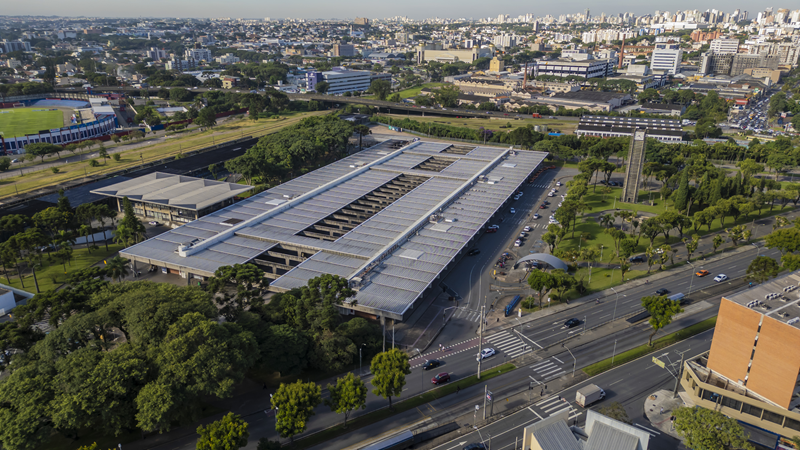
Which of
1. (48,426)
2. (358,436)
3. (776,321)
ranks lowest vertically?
(358,436)

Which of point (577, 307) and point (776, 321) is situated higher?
point (776, 321)

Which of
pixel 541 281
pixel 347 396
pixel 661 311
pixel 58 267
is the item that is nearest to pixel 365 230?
pixel 541 281

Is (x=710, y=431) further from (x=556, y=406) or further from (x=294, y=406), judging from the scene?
(x=294, y=406)

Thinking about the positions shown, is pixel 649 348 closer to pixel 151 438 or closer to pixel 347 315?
pixel 347 315

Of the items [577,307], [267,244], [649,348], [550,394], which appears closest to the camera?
[550,394]

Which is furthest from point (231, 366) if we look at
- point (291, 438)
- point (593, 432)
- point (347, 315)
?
point (593, 432)

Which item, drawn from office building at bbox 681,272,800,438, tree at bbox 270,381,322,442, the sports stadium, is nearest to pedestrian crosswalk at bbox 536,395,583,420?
office building at bbox 681,272,800,438

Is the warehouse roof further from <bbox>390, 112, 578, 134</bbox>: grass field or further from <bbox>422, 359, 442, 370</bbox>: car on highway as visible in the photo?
<bbox>390, 112, 578, 134</bbox>: grass field

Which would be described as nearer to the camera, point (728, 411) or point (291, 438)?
point (291, 438)
